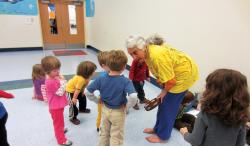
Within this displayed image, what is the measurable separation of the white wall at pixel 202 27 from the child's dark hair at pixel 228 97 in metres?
1.40

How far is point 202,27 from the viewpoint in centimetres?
255

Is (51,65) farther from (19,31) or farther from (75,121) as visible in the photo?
(19,31)

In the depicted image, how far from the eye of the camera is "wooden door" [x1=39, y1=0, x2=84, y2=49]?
257 inches

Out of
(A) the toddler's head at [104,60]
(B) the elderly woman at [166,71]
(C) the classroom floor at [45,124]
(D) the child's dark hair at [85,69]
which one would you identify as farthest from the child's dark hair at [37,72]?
(B) the elderly woman at [166,71]

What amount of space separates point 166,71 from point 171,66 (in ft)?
0.24

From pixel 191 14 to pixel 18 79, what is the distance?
327 cm

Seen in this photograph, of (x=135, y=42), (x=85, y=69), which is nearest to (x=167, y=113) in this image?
(x=135, y=42)

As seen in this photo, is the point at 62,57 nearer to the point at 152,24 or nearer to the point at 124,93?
the point at 152,24

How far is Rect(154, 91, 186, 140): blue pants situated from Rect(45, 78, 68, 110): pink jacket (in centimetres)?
93

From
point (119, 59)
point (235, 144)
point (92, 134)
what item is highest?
point (119, 59)

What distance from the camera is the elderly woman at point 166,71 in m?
1.57

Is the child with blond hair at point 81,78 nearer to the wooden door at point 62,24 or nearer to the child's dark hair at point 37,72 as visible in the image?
the child's dark hair at point 37,72

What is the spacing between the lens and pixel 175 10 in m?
2.97

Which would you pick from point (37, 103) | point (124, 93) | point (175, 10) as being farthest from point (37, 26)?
point (124, 93)
